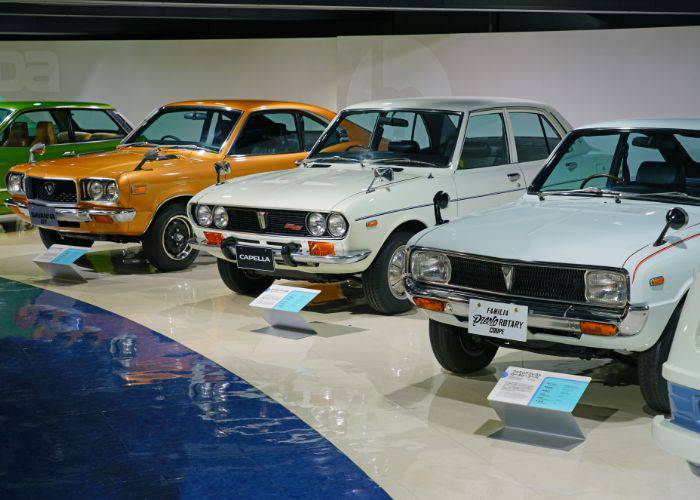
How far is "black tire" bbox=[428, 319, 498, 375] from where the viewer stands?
19.0 feet

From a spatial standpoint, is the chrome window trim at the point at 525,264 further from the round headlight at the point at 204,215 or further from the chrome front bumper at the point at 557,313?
the round headlight at the point at 204,215

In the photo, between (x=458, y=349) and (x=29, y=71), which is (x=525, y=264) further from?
(x=29, y=71)

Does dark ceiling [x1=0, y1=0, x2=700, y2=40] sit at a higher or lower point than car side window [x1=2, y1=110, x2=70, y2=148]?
higher

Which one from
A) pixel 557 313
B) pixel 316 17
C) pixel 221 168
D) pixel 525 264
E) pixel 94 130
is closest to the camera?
pixel 557 313

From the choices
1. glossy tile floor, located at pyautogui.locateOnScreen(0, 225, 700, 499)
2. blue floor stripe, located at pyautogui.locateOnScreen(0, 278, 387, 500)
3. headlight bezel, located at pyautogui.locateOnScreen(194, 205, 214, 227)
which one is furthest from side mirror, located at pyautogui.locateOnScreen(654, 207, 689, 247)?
headlight bezel, located at pyautogui.locateOnScreen(194, 205, 214, 227)

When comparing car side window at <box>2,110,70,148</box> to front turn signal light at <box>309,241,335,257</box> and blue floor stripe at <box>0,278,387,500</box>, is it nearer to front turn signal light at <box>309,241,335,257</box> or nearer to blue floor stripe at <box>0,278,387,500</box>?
blue floor stripe at <box>0,278,387,500</box>

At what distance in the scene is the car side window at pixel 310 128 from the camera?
10406 millimetres

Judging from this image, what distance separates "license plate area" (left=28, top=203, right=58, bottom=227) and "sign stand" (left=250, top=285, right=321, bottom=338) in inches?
119

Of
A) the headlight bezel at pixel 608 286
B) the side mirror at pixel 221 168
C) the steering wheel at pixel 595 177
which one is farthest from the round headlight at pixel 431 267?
the side mirror at pixel 221 168

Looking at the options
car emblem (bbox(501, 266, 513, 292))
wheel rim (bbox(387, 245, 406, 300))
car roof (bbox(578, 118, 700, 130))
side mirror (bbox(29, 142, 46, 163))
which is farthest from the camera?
side mirror (bbox(29, 142, 46, 163))

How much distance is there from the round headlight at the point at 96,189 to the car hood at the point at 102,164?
0.27 ft

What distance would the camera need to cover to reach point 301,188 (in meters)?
7.59

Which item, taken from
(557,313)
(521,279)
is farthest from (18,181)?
(557,313)

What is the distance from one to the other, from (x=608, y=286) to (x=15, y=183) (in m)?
7.10
